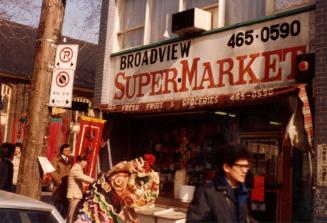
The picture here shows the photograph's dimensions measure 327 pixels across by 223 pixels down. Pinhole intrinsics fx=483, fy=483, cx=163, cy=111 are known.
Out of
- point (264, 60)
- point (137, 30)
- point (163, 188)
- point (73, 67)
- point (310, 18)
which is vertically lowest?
point (163, 188)

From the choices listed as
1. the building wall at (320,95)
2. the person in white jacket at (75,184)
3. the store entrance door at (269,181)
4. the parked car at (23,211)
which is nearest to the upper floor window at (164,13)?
the building wall at (320,95)

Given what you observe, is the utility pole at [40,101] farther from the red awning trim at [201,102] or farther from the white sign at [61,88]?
the red awning trim at [201,102]

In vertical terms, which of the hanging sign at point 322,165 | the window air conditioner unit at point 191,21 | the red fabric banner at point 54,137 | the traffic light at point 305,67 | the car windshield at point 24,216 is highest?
the window air conditioner unit at point 191,21

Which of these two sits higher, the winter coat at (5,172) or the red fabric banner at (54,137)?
the red fabric banner at (54,137)

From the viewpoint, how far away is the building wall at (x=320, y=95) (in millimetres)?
6922

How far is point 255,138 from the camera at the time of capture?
8969 mm

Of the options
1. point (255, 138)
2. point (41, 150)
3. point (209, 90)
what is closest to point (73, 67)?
point (41, 150)

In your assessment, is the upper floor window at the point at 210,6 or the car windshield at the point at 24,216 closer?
the car windshield at the point at 24,216

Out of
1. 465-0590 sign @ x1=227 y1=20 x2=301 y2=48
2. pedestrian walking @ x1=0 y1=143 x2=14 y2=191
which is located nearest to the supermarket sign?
465-0590 sign @ x1=227 y1=20 x2=301 y2=48

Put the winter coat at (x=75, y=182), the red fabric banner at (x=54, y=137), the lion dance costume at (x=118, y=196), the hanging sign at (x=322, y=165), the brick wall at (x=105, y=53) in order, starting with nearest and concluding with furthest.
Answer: the lion dance costume at (x=118, y=196), the hanging sign at (x=322, y=165), the winter coat at (x=75, y=182), the brick wall at (x=105, y=53), the red fabric banner at (x=54, y=137)

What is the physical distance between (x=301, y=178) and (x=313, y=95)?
1.53 m

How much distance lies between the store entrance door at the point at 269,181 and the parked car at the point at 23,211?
4604 millimetres

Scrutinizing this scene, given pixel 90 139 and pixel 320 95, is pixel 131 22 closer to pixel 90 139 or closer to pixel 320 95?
pixel 90 139

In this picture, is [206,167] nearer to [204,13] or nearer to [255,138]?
[255,138]
